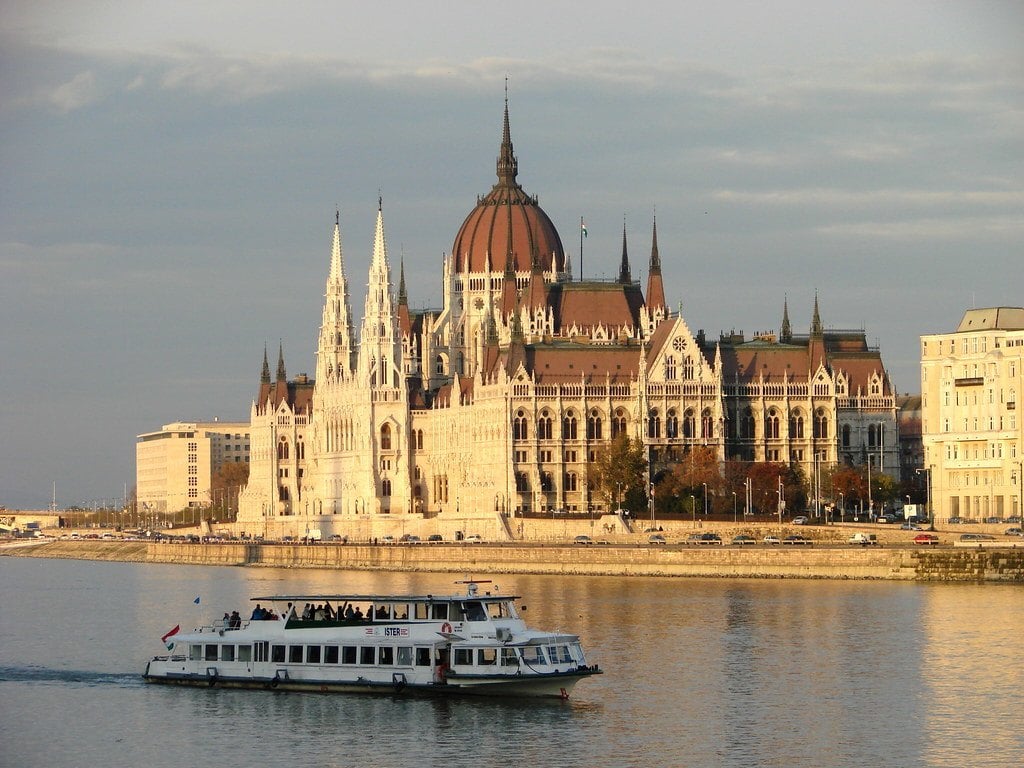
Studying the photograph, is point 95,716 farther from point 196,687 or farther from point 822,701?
point 822,701

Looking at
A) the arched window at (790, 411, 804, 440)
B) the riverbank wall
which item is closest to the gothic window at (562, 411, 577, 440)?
the arched window at (790, 411, 804, 440)

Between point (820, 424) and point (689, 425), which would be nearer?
point (689, 425)

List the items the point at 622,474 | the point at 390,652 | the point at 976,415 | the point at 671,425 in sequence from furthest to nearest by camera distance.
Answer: the point at 671,425 < the point at 622,474 < the point at 976,415 < the point at 390,652

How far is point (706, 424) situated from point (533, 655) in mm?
112483

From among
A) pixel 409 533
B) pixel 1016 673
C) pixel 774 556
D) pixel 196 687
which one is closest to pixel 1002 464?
pixel 774 556

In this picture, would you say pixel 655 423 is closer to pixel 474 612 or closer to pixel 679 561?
pixel 679 561

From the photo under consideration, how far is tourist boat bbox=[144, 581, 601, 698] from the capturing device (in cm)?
7931

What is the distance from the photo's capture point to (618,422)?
191 metres

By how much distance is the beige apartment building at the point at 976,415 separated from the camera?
156750 millimetres

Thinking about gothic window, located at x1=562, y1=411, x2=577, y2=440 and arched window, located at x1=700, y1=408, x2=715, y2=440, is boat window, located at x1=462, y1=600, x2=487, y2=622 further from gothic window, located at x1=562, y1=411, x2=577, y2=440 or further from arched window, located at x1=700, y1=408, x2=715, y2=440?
arched window, located at x1=700, y1=408, x2=715, y2=440

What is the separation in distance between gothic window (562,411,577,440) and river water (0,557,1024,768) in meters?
73.5

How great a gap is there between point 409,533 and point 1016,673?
115043 mm

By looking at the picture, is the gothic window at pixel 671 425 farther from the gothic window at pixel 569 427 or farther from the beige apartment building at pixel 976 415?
the beige apartment building at pixel 976 415

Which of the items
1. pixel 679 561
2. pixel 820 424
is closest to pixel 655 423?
pixel 820 424
